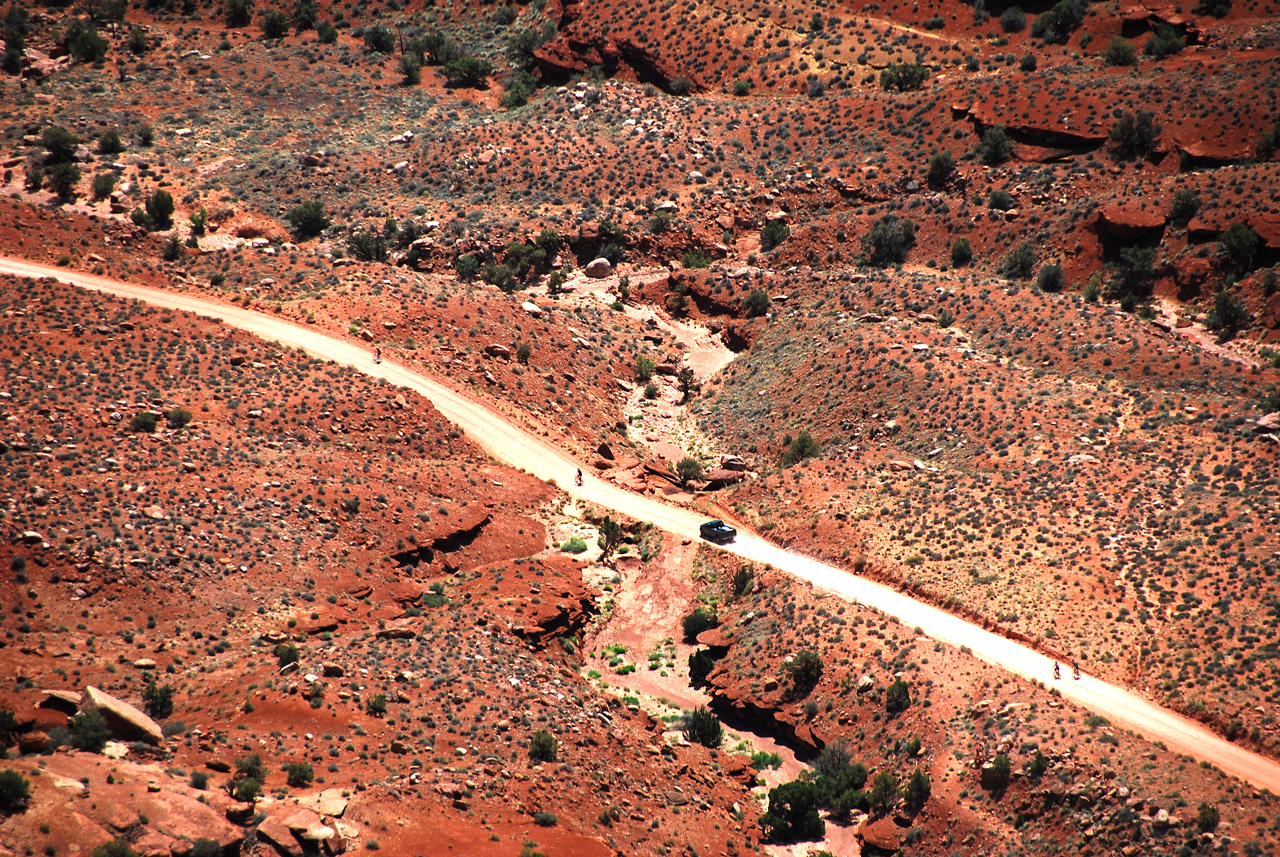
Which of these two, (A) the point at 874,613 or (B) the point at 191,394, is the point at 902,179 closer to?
(A) the point at 874,613

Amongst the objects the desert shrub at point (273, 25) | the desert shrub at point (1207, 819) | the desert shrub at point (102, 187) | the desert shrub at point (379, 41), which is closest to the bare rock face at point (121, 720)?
the desert shrub at point (1207, 819)

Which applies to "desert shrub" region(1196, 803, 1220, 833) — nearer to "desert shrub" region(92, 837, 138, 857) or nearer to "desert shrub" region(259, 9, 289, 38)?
"desert shrub" region(92, 837, 138, 857)

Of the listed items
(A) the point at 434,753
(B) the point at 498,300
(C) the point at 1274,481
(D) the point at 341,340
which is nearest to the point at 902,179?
(B) the point at 498,300

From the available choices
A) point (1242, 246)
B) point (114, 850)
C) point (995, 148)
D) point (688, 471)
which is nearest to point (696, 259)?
point (995, 148)

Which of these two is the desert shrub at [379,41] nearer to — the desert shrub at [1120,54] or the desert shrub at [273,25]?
the desert shrub at [273,25]

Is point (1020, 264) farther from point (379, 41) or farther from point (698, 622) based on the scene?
point (379, 41)

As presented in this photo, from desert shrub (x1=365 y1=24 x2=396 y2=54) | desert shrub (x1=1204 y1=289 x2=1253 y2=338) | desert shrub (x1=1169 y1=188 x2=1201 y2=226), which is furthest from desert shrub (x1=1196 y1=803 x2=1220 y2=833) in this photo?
desert shrub (x1=365 y1=24 x2=396 y2=54)
